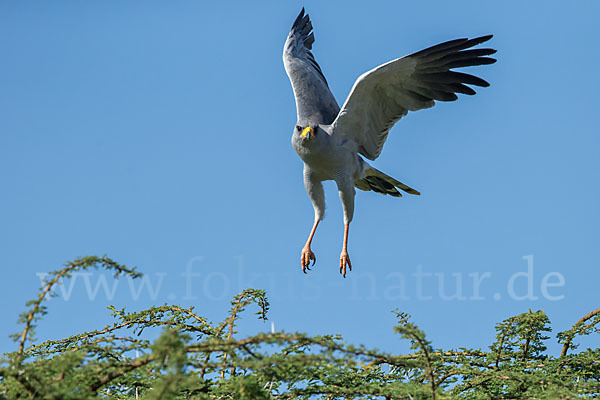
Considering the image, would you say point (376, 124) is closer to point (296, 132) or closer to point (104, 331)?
point (296, 132)

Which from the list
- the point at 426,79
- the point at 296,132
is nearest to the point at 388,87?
the point at 426,79

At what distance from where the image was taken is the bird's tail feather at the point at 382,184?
7805 millimetres

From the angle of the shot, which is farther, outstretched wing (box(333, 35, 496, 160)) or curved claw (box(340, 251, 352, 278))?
curved claw (box(340, 251, 352, 278))

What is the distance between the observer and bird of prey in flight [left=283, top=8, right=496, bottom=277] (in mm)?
6566

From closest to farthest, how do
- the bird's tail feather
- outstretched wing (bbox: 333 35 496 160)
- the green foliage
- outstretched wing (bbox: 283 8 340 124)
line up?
the green foliage, outstretched wing (bbox: 333 35 496 160), outstretched wing (bbox: 283 8 340 124), the bird's tail feather

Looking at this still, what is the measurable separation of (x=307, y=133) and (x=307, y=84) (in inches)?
46.8

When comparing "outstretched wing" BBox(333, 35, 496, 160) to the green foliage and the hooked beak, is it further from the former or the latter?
the green foliage

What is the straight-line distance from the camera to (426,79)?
668 cm

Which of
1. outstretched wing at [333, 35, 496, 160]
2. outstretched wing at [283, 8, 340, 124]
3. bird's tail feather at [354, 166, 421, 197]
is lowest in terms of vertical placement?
bird's tail feather at [354, 166, 421, 197]

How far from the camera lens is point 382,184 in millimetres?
7988

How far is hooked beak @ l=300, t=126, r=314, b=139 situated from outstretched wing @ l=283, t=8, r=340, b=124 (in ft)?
1.29

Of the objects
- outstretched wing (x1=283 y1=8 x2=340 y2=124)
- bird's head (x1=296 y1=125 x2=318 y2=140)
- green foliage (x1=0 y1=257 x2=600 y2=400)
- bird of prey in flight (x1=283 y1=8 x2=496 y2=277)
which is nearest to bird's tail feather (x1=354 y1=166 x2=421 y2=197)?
bird of prey in flight (x1=283 y1=8 x2=496 y2=277)

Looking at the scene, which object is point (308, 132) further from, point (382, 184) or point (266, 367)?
point (266, 367)

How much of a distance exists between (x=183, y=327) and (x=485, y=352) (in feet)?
6.04
